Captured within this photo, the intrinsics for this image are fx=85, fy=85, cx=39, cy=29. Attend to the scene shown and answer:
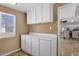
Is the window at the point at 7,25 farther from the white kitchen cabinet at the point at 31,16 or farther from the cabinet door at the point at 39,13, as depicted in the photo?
the cabinet door at the point at 39,13

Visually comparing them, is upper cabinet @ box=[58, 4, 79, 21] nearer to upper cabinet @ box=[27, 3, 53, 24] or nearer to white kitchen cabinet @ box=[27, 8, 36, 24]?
upper cabinet @ box=[27, 3, 53, 24]

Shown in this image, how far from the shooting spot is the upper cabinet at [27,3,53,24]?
2709 millimetres

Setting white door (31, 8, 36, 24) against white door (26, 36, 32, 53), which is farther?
white door (31, 8, 36, 24)

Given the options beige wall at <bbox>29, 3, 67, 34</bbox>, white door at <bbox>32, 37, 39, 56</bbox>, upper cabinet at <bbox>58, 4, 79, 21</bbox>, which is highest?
upper cabinet at <bbox>58, 4, 79, 21</bbox>

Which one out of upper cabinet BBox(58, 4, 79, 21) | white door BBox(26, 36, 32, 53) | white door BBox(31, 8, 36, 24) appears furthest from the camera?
white door BBox(31, 8, 36, 24)

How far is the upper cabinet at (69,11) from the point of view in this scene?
196cm

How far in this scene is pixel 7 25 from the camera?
136 inches

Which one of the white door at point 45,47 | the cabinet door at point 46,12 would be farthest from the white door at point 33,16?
the white door at point 45,47

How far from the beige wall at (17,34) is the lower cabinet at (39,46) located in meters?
0.35

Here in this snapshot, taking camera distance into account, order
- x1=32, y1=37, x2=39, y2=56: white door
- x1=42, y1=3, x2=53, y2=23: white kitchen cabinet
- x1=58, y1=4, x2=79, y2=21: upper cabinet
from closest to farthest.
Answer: x1=58, y1=4, x2=79, y2=21: upper cabinet
x1=42, y1=3, x2=53, y2=23: white kitchen cabinet
x1=32, y1=37, x2=39, y2=56: white door

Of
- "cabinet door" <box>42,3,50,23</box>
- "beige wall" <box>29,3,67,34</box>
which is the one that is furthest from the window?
"cabinet door" <box>42,3,50,23</box>

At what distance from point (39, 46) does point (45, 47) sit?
0.89ft

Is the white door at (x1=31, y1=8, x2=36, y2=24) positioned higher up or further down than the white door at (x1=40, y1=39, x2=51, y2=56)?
higher up

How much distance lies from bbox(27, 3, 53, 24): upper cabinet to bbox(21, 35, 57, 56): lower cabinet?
0.67 m
